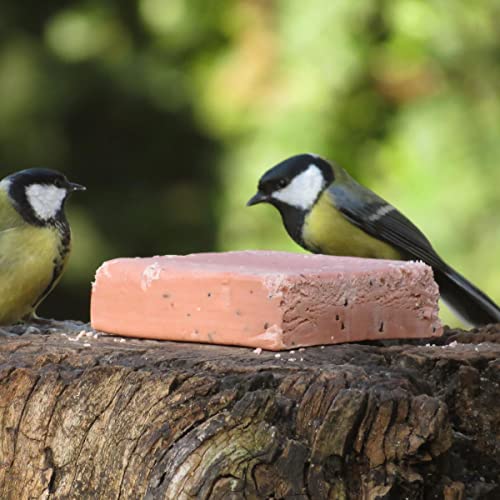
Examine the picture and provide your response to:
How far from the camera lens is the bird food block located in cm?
172

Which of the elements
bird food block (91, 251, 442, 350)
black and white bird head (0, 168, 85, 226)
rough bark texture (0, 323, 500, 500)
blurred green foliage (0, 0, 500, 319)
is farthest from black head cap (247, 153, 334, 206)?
blurred green foliage (0, 0, 500, 319)

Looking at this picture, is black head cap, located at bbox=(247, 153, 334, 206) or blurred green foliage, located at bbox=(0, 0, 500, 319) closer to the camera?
black head cap, located at bbox=(247, 153, 334, 206)

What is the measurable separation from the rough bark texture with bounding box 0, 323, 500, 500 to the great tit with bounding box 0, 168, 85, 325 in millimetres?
511

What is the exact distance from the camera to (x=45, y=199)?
2.35m

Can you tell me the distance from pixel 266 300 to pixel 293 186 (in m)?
0.97

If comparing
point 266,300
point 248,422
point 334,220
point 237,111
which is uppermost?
point 237,111

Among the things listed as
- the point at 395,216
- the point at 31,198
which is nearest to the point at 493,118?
the point at 395,216

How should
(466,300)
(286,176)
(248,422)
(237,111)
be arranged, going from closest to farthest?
(248,422) < (466,300) < (286,176) < (237,111)

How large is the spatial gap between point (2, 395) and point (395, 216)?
1.33 meters

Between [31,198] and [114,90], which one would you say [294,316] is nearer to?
[31,198]

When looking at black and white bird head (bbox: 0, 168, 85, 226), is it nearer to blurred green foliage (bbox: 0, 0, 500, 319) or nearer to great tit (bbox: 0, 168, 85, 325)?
great tit (bbox: 0, 168, 85, 325)

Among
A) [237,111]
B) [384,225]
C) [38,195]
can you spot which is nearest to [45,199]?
[38,195]

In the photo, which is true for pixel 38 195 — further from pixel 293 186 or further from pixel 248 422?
pixel 248 422

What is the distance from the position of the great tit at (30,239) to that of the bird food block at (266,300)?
1.20 ft
